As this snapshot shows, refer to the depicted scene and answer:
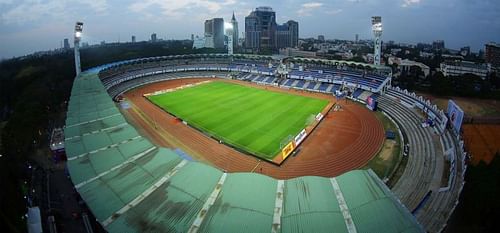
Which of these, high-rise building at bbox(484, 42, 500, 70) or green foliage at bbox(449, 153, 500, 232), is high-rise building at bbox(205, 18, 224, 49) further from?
green foliage at bbox(449, 153, 500, 232)

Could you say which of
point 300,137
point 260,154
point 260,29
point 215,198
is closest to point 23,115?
point 260,154

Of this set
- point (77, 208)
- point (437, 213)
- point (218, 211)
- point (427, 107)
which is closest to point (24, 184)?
point (77, 208)

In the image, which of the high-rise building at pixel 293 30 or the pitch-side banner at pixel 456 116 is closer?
the pitch-side banner at pixel 456 116

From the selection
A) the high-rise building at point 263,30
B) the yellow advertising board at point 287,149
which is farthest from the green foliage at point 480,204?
the high-rise building at point 263,30

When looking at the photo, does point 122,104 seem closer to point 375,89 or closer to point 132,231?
point 132,231

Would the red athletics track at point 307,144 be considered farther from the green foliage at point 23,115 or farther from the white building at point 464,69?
the white building at point 464,69

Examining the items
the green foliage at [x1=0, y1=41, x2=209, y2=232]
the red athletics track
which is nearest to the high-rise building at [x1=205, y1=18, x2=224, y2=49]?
the green foliage at [x1=0, y1=41, x2=209, y2=232]
